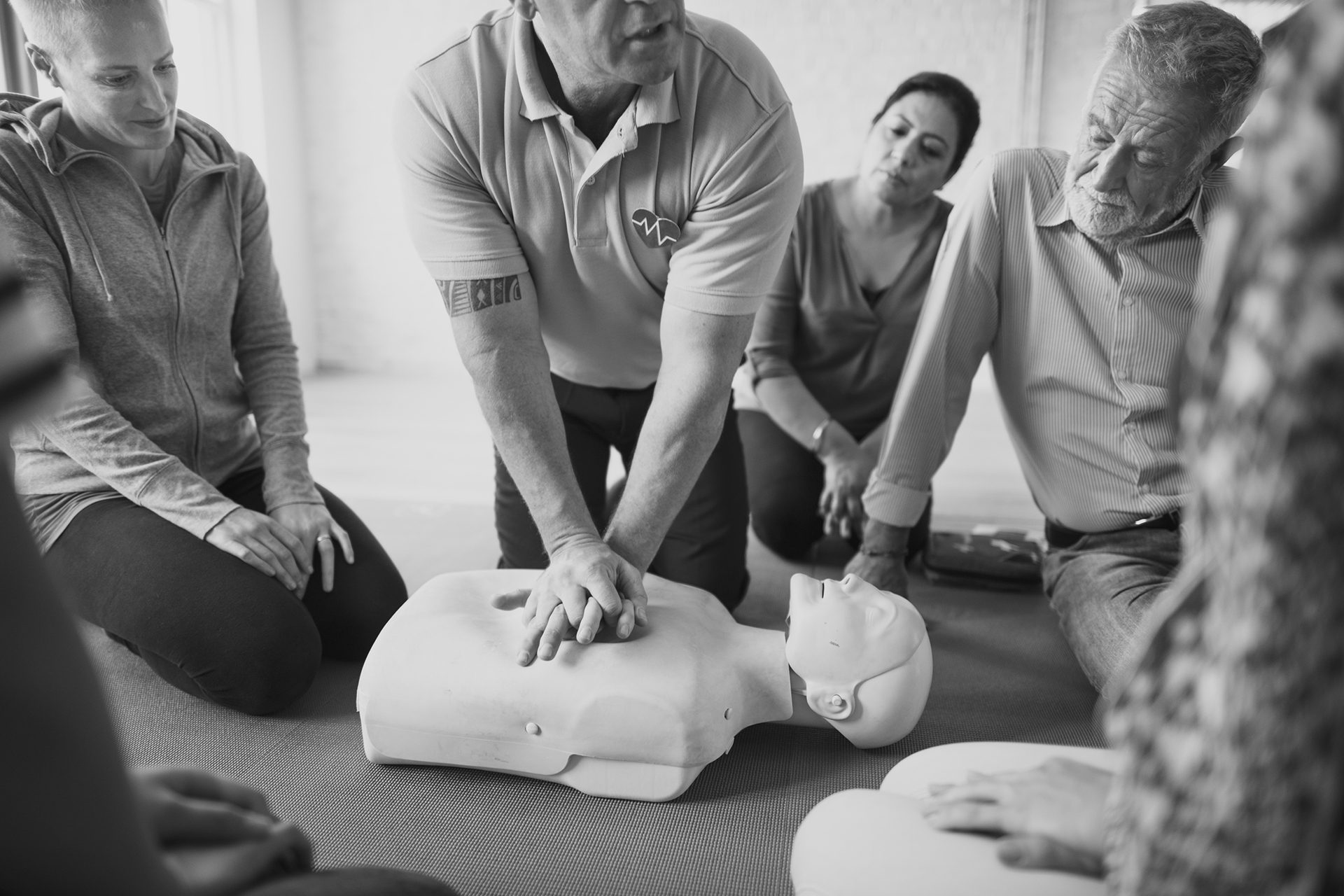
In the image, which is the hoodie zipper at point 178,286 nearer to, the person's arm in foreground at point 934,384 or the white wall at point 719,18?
the person's arm in foreground at point 934,384

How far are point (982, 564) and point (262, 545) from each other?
5.12 feet

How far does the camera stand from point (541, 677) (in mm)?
1427

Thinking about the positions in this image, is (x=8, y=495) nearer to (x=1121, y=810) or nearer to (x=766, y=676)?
(x=1121, y=810)

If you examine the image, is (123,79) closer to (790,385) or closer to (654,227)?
(654,227)

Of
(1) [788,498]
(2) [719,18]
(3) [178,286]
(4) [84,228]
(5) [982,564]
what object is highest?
(2) [719,18]

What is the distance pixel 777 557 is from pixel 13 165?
1.76 metres

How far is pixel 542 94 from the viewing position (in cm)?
155

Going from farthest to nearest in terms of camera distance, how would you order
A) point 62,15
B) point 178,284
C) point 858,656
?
point 178,284, point 62,15, point 858,656

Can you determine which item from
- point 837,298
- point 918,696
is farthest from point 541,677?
point 837,298

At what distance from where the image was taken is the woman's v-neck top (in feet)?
8.22

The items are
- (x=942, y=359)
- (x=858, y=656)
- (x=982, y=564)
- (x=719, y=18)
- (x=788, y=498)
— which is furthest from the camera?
(x=719, y=18)

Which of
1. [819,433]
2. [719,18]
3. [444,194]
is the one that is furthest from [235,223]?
[719,18]

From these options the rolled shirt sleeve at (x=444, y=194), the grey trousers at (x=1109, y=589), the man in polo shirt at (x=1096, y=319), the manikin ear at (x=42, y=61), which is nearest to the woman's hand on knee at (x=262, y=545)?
the rolled shirt sleeve at (x=444, y=194)

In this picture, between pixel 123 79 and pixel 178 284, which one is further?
pixel 178 284
